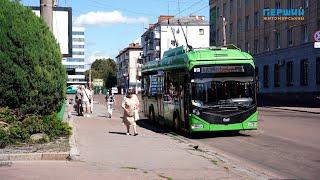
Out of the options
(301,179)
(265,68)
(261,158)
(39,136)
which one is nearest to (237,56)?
(261,158)

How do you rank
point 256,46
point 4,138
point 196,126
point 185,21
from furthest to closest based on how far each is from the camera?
point 185,21 → point 256,46 → point 196,126 → point 4,138

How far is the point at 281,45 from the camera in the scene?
188 ft

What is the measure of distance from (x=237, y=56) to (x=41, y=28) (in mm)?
7261

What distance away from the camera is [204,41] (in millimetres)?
127500

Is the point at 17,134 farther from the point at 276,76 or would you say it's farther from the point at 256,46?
the point at 256,46

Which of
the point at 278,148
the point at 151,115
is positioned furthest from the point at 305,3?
the point at 278,148

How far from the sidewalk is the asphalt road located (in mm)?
1140

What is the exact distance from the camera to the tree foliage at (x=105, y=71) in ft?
533

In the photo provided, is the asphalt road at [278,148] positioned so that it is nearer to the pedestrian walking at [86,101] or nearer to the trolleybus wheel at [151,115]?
the trolleybus wheel at [151,115]

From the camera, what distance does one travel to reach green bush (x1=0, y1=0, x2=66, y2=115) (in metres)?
14.4

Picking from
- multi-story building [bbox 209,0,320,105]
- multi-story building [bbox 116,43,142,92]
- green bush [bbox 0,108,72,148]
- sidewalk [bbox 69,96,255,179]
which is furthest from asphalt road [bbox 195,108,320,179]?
multi-story building [bbox 116,43,142,92]

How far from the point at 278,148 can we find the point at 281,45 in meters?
42.4

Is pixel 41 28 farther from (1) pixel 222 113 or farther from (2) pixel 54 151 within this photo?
(1) pixel 222 113

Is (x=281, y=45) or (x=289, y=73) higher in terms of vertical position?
(x=281, y=45)
